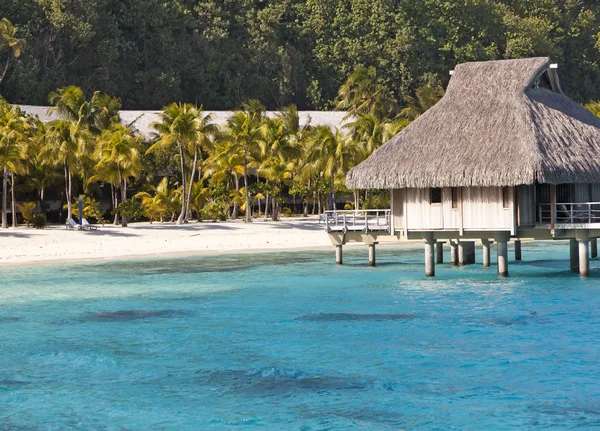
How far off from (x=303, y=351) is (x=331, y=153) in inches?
1261

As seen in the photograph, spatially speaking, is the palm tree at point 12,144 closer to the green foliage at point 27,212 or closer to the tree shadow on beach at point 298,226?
the green foliage at point 27,212

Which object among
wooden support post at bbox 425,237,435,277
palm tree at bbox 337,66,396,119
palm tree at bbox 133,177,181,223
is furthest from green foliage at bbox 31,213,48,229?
palm tree at bbox 337,66,396,119

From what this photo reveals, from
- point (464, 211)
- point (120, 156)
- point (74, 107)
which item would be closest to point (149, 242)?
point (120, 156)

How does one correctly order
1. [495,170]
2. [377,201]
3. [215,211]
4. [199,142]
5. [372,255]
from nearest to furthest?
[495,170] → [372,255] → [199,142] → [215,211] → [377,201]

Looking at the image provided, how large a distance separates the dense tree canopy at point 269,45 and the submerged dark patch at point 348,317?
52951 mm

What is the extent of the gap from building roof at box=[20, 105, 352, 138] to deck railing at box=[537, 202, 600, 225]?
101 ft

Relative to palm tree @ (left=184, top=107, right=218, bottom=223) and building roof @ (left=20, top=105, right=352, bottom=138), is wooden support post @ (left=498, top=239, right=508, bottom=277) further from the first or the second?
building roof @ (left=20, top=105, right=352, bottom=138)

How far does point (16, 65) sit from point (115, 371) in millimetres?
57427

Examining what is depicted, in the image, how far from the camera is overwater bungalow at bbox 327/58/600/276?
92.8 ft

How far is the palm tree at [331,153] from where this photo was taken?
51.5 metres

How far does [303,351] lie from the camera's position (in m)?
20.3

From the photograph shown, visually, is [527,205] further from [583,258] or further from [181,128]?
[181,128]

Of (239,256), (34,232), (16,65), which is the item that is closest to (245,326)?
(239,256)

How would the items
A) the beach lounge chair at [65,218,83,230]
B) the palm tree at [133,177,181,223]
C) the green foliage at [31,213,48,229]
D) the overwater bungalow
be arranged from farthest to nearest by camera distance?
1. the palm tree at [133,177,181,223]
2. the green foliage at [31,213,48,229]
3. the beach lounge chair at [65,218,83,230]
4. the overwater bungalow
